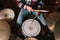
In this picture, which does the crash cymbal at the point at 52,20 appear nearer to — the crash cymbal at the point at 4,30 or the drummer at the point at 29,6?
A: the drummer at the point at 29,6

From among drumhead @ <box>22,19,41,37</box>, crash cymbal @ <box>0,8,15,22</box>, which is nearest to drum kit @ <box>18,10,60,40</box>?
drumhead @ <box>22,19,41,37</box>

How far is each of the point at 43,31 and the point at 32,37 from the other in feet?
0.35

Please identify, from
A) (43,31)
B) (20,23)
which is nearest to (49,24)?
(43,31)

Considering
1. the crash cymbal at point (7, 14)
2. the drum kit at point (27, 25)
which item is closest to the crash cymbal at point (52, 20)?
the drum kit at point (27, 25)

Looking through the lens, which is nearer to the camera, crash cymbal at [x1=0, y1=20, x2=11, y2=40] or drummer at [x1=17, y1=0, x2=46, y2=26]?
crash cymbal at [x1=0, y1=20, x2=11, y2=40]

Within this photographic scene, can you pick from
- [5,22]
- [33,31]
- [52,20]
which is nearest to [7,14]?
[5,22]

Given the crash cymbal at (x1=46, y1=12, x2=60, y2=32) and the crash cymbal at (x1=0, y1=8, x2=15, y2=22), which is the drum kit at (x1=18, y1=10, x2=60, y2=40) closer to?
the crash cymbal at (x1=46, y1=12, x2=60, y2=32)

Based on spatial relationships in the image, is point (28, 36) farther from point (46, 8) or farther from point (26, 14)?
point (46, 8)

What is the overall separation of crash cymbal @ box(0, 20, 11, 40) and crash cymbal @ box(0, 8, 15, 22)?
89 mm

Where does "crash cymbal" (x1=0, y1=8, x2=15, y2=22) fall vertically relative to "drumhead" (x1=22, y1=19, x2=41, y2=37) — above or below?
above

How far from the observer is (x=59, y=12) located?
4.68 feet

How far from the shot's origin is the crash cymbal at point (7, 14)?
4.89ft

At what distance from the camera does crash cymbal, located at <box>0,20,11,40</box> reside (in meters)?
1.34

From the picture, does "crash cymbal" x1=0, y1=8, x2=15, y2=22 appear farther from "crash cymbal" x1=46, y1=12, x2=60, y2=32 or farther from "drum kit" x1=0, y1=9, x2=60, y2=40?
"crash cymbal" x1=46, y1=12, x2=60, y2=32
